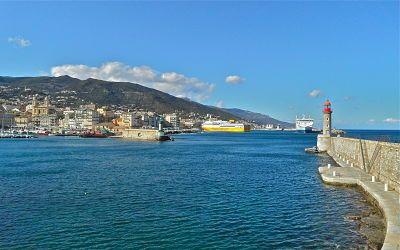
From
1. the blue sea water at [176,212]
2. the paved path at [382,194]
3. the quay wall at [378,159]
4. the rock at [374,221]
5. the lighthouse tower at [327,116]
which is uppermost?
the lighthouse tower at [327,116]

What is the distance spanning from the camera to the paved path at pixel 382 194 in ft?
42.0

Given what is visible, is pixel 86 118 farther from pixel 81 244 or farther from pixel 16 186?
pixel 81 244

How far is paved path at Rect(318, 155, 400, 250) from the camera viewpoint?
504 inches

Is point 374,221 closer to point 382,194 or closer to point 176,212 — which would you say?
point 382,194

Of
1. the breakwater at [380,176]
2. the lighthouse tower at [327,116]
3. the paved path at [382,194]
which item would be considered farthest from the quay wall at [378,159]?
the lighthouse tower at [327,116]

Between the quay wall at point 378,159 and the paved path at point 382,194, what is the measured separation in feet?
1.78

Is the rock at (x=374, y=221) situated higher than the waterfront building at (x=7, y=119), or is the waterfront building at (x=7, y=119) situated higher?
A: the waterfront building at (x=7, y=119)

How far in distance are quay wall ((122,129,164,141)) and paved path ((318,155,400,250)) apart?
90.9 m

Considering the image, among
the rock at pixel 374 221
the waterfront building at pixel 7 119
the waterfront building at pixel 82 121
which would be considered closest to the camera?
the rock at pixel 374 221

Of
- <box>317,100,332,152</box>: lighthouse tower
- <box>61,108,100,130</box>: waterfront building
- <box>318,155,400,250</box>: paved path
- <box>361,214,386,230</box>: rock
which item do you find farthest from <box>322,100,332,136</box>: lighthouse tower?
<box>61,108,100,130</box>: waterfront building

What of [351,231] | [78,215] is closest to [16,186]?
[78,215]

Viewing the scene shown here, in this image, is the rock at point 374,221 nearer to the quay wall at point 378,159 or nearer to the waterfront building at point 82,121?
the quay wall at point 378,159

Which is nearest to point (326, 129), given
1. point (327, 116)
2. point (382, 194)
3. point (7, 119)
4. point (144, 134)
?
point (327, 116)

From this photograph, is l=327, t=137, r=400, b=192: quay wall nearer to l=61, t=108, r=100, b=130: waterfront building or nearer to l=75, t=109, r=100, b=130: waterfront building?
l=61, t=108, r=100, b=130: waterfront building
